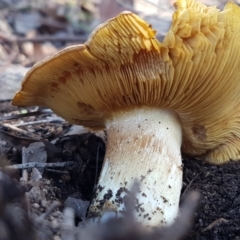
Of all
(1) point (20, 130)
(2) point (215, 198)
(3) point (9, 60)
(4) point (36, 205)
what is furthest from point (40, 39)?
(4) point (36, 205)

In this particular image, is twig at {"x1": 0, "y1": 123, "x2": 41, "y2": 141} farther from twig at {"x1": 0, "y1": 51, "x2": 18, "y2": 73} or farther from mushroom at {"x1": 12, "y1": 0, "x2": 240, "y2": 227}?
twig at {"x1": 0, "y1": 51, "x2": 18, "y2": 73}

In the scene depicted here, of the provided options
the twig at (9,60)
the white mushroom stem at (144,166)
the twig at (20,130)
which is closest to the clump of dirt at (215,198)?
the white mushroom stem at (144,166)

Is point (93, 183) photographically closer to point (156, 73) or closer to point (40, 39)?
point (156, 73)

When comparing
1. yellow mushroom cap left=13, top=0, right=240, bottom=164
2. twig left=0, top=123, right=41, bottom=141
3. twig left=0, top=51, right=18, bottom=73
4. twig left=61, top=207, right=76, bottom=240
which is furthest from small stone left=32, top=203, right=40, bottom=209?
twig left=0, top=51, right=18, bottom=73

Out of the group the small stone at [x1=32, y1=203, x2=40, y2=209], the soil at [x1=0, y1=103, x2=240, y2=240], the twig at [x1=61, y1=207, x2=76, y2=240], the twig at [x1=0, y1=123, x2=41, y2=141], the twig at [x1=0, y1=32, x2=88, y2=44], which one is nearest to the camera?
the twig at [x1=61, y1=207, x2=76, y2=240]

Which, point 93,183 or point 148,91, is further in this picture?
point 93,183

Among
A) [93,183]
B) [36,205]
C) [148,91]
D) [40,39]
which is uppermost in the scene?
[148,91]
